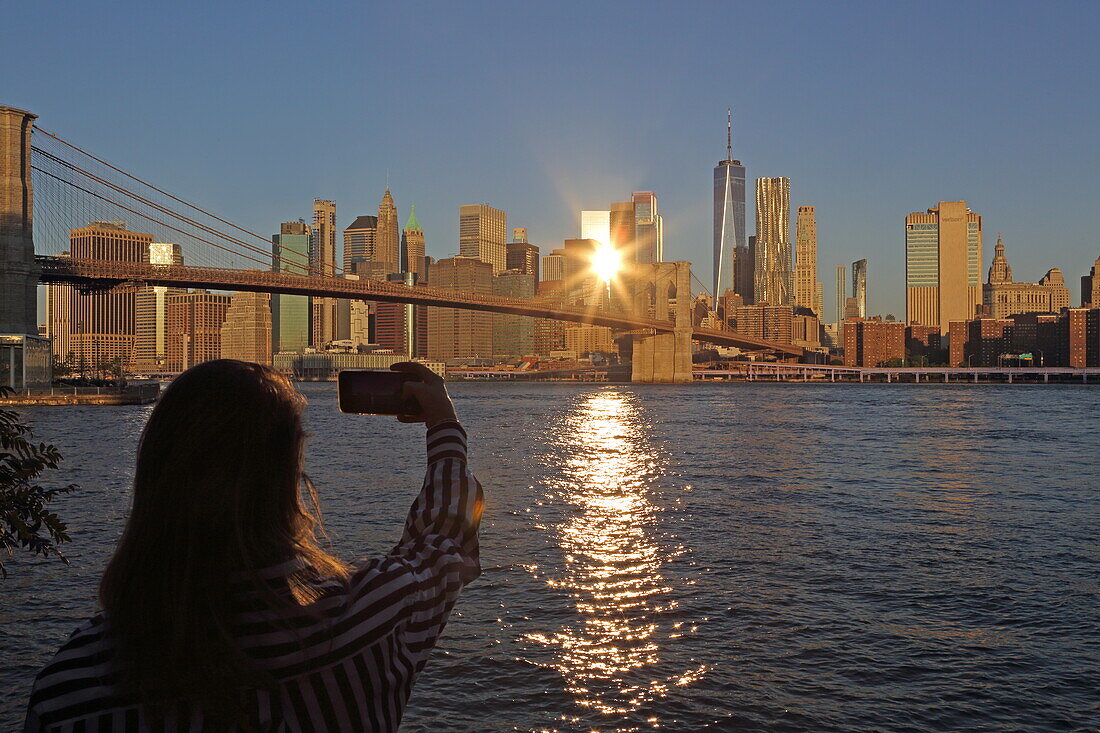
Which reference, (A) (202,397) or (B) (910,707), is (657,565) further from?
(A) (202,397)

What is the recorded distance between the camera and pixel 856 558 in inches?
380

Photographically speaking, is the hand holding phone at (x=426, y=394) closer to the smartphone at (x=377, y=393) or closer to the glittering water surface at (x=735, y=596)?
the smartphone at (x=377, y=393)

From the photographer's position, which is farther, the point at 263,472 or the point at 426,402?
the point at 426,402

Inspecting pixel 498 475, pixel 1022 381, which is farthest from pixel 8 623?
pixel 1022 381

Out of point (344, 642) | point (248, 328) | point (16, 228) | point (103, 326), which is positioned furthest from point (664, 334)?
point (344, 642)

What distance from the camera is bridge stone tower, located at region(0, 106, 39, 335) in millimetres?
40656

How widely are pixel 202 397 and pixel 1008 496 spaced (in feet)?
52.4

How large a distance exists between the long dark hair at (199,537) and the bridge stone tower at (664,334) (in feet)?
283

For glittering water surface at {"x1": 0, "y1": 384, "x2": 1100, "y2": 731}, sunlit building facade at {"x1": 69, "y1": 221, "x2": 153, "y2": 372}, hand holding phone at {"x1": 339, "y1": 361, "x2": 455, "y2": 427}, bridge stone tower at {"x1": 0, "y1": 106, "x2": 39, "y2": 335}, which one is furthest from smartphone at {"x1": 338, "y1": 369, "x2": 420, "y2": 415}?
sunlit building facade at {"x1": 69, "y1": 221, "x2": 153, "y2": 372}

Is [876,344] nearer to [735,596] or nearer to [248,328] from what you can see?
[248,328]

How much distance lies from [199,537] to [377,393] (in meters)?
0.43

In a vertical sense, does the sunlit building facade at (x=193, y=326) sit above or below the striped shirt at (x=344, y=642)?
above

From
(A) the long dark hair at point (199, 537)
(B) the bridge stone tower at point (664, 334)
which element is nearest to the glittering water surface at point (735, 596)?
(A) the long dark hair at point (199, 537)

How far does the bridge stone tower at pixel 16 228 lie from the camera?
40656 millimetres
